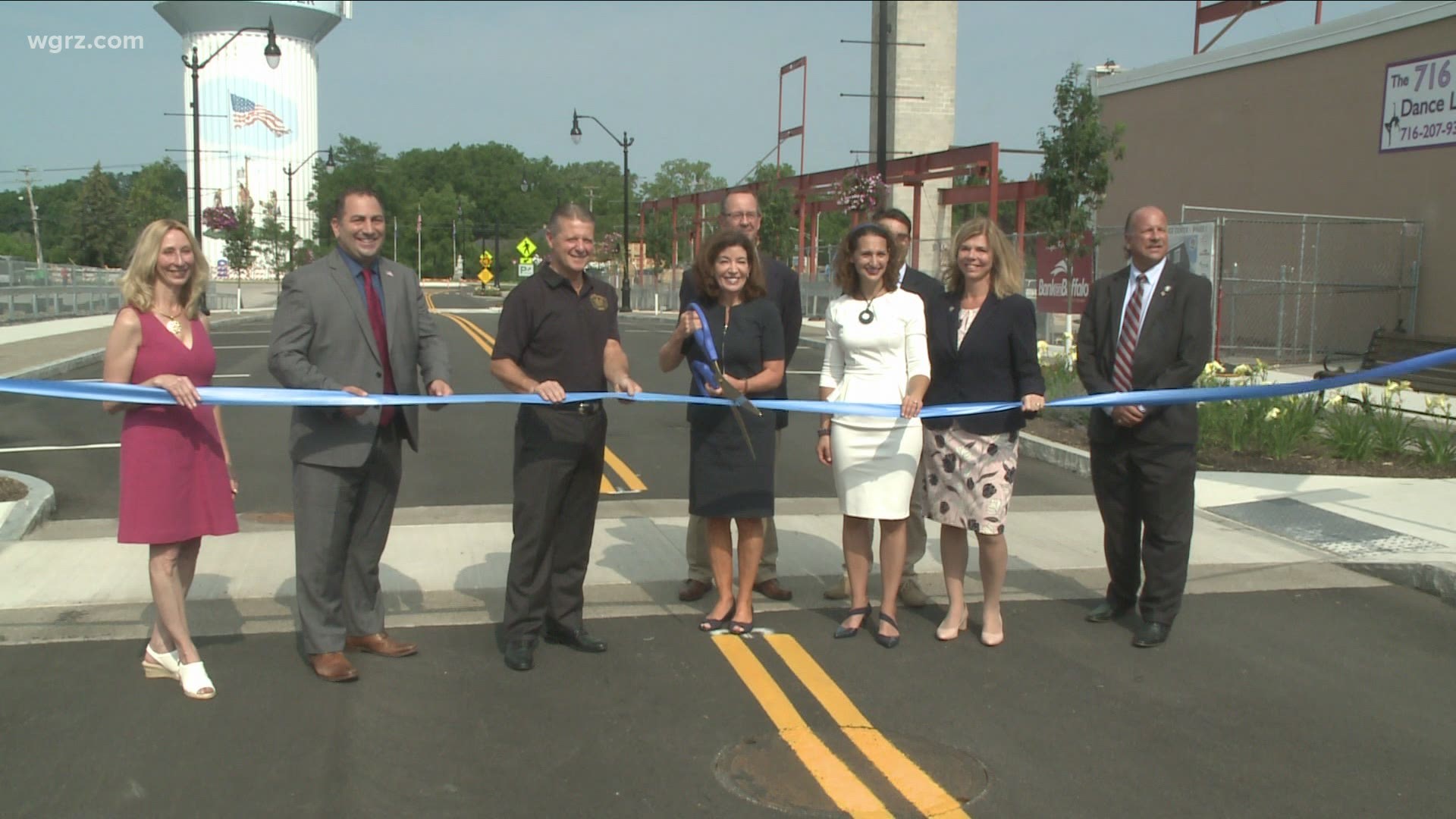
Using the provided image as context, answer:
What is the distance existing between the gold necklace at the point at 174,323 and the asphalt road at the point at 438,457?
4.06m

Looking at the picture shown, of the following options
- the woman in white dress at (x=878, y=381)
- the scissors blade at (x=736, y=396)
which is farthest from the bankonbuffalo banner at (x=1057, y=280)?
the scissors blade at (x=736, y=396)

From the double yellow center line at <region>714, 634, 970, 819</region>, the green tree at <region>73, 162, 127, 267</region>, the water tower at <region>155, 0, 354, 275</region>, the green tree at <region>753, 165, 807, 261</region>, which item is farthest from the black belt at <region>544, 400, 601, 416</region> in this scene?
the water tower at <region>155, 0, 354, 275</region>

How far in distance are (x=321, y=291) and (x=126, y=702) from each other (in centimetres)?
188

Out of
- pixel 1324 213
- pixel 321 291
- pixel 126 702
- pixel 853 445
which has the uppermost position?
pixel 1324 213

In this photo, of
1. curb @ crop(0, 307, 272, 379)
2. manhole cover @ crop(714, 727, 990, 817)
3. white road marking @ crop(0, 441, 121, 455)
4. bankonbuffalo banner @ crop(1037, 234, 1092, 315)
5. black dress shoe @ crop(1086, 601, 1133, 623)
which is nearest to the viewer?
manhole cover @ crop(714, 727, 990, 817)

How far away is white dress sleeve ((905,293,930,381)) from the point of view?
6.00m

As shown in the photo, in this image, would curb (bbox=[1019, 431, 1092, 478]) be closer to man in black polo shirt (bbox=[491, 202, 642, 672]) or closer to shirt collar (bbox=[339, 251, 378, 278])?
man in black polo shirt (bbox=[491, 202, 642, 672])

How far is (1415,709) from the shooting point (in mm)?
5355

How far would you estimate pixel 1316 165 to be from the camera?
23.4 meters

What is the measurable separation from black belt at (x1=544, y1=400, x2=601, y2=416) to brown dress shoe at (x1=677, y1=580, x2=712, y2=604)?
1.46 meters

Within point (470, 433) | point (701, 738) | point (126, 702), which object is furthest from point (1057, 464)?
point (126, 702)

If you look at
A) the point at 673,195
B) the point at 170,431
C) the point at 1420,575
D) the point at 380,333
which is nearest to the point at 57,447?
the point at 170,431

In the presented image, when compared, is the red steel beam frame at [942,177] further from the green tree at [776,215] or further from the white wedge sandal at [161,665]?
the white wedge sandal at [161,665]

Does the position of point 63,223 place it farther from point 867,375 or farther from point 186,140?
point 867,375
